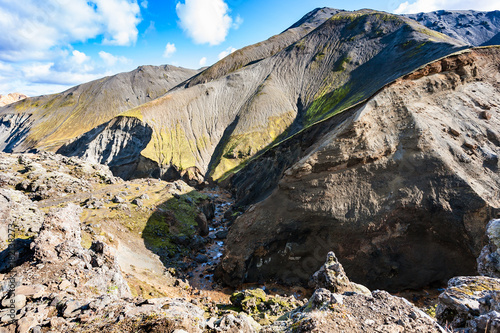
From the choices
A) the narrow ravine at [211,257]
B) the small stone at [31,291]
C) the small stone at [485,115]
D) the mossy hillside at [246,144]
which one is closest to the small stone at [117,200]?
the narrow ravine at [211,257]

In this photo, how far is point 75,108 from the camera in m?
131

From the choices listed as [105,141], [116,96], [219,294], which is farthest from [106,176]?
[116,96]

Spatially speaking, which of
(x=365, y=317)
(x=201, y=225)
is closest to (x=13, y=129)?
(x=201, y=225)

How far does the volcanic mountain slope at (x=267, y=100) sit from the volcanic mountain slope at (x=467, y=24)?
8251 centimetres

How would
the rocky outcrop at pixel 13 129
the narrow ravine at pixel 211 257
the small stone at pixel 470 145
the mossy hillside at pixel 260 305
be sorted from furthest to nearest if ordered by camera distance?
the rocky outcrop at pixel 13 129, the narrow ravine at pixel 211 257, the small stone at pixel 470 145, the mossy hillside at pixel 260 305

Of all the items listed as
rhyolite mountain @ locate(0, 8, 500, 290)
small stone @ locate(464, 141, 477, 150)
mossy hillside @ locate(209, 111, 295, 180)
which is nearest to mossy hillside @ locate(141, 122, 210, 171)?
mossy hillside @ locate(209, 111, 295, 180)

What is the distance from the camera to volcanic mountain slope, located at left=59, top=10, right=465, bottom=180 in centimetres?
6081

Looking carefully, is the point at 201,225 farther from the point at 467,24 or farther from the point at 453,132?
the point at 467,24

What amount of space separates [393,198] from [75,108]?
159027 mm

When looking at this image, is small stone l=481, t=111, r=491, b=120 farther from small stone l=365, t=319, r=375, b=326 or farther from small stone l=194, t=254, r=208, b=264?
small stone l=194, t=254, r=208, b=264

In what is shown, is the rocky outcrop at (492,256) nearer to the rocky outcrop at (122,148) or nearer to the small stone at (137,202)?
the small stone at (137,202)

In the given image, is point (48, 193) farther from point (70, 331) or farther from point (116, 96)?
point (116, 96)

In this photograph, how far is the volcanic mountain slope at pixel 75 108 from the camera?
115 meters

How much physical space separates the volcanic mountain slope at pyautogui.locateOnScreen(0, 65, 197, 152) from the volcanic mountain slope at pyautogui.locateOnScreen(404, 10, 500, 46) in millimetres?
166149
